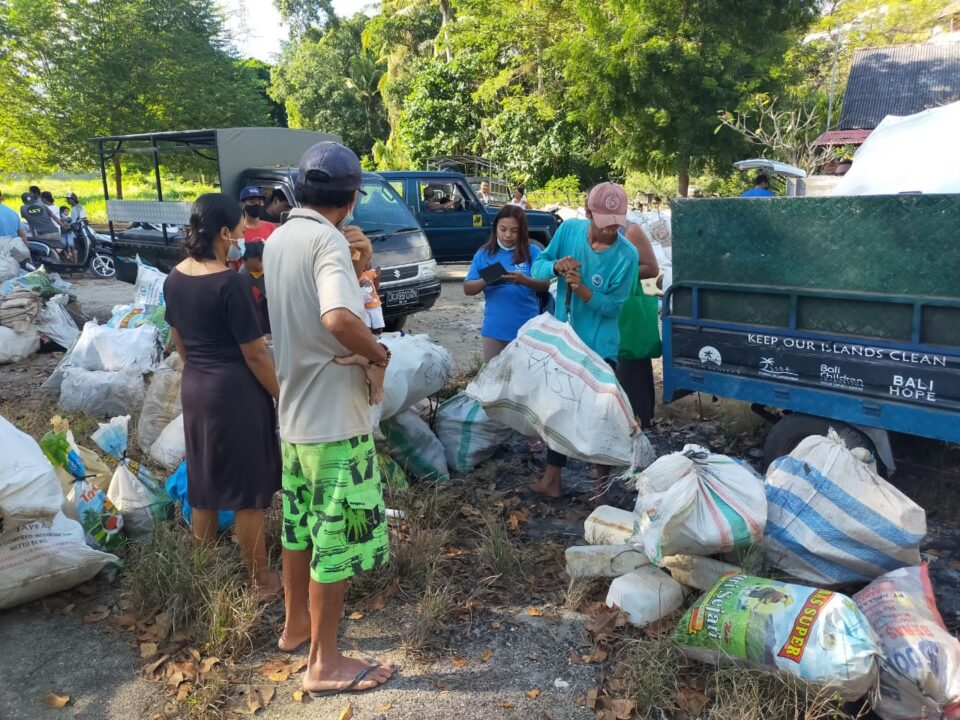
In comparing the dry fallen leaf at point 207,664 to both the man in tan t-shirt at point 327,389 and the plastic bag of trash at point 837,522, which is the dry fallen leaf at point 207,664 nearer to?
the man in tan t-shirt at point 327,389

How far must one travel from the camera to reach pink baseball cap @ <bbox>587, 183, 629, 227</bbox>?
12.9 feet

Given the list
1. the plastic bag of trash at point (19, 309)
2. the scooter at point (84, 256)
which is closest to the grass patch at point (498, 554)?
the plastic bag of trash at point (19, 309)

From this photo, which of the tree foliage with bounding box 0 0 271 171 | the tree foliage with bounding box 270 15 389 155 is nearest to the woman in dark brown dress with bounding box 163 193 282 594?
the tree foliage with bounding box 0 0 271 171

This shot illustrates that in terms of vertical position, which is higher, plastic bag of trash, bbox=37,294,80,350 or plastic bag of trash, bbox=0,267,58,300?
plastic bag of trash, bbox=0,267,58,300

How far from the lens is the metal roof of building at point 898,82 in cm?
1981

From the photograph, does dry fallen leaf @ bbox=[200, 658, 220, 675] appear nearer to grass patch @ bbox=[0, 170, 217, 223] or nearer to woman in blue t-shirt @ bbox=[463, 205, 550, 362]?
woman in blue t-shirt @ bbox=[463, 205, 550, 362]

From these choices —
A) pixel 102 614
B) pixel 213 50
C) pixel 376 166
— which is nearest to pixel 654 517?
pixel 102 614

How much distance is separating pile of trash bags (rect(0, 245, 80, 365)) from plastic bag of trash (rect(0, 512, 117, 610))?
16.2 feet

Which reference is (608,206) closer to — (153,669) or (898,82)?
(153,669)

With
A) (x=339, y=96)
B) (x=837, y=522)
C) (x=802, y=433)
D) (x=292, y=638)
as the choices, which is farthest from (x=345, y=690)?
(x=339, y=96)

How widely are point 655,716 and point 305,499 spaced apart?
1373 mm

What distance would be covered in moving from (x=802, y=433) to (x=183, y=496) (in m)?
3.20

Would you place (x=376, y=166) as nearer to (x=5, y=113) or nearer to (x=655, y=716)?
(x=5, y=113)

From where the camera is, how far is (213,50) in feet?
76.6
